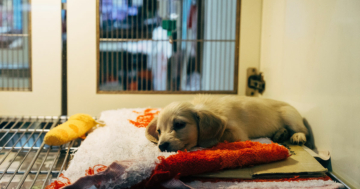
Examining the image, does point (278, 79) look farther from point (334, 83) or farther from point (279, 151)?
point (279, 151)

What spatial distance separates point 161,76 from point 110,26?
649 millimetres

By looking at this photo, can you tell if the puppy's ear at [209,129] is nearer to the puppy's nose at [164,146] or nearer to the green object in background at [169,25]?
the puppy's nose at [164,146]

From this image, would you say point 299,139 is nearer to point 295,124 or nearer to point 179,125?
point 295,124

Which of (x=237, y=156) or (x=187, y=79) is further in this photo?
(x=187, y=79)

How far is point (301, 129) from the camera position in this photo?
1854mm

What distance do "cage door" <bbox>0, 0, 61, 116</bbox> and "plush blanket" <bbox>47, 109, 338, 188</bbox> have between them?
1047 millimetres

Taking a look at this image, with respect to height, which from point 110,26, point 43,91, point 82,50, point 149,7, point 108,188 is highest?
point 149,7

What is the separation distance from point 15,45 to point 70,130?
1.25 m

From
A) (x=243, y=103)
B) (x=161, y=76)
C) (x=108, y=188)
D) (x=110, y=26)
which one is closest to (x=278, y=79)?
(x=243, y=103)

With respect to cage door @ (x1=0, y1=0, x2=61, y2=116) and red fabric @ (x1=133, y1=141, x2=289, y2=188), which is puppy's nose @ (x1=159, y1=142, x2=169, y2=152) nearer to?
red fabric @ (x1=133, y1=141, x2=289, y2=188)

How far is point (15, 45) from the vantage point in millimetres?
2631

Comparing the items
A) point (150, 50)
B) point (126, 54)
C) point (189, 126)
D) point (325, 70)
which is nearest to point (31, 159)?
point (189, 126)

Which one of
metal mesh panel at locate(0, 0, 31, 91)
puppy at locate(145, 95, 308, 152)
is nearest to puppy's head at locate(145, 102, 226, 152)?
puppy at locate(145, 95, 308, 152)

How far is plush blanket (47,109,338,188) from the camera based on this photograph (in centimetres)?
111
